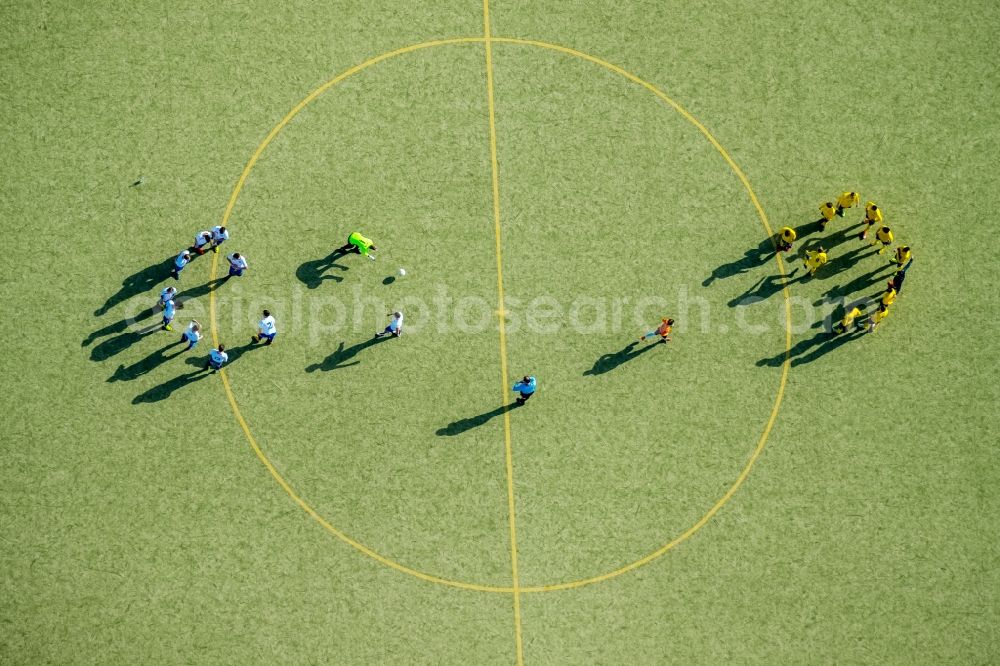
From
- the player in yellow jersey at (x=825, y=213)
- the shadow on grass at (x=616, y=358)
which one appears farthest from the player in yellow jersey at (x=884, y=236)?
the shadow on grass at (x=616, y=358)

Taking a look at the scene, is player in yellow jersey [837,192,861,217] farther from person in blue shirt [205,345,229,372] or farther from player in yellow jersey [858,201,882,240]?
person in blue shirt [205,345,229,372]

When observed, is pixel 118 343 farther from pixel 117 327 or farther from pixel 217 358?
pixel 217 358

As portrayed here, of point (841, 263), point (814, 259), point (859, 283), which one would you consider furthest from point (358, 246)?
point (859, 283)

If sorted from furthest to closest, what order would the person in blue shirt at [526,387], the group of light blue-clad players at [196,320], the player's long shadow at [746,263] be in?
1. the player's long shadow at [746,263]
2. the group of light blue-clad players at [196,320]
3. the person in blue shirt at [526,387]

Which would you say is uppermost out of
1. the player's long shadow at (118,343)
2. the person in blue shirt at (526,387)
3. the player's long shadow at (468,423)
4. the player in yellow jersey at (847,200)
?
the player in yellow jersey at (847,200)

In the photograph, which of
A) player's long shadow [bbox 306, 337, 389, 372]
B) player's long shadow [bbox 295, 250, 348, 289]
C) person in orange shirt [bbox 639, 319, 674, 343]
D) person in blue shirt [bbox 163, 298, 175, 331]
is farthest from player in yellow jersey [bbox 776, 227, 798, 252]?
person in blue shirt [bbox 163, 298, 175, 331]

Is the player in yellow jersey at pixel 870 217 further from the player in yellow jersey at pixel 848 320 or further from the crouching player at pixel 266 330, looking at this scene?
the crouching player at pixel 266 330
